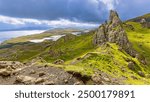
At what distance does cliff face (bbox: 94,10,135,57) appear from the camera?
468 ft

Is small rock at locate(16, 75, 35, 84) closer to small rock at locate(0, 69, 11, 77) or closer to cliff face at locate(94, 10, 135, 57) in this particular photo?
small rock at locate(0, 69, 11, 77)

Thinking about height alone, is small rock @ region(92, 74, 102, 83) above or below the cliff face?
above

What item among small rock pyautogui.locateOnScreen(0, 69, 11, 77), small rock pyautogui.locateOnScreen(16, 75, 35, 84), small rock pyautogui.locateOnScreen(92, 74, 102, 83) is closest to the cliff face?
small rock pyautogui.locateOnScreen(92, 74, 102, 83)

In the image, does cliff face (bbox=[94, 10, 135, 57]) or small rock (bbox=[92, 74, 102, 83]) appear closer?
small rock (bbox=[92, 74, 102, 83])

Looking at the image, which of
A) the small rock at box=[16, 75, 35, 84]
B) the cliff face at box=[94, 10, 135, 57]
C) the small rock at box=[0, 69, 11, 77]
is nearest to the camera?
the small rock at box=[16, 75, 35, 84]

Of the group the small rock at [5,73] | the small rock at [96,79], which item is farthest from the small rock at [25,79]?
the small rock at [96,79]

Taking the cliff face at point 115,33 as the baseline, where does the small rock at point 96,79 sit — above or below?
above

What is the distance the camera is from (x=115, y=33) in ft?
503

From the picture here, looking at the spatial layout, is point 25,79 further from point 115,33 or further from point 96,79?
point 115,33

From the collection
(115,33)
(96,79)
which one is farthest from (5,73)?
(115,33)

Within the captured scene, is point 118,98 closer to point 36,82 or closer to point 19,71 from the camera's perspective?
point 36,82

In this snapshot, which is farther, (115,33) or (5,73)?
(115,33)

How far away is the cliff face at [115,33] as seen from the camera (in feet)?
468

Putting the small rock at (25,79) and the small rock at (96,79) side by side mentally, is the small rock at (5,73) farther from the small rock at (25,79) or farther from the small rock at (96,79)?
the small rock at (96,79)
